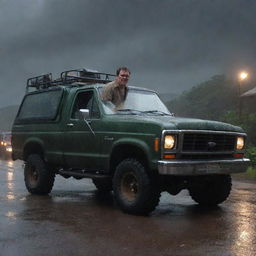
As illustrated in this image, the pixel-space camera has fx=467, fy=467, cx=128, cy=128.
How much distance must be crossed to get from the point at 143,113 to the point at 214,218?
2.13 m

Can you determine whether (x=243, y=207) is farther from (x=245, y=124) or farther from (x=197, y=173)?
(x=245, y=124)

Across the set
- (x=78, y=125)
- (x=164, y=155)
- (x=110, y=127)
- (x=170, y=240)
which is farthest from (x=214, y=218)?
(x=78, y=125)

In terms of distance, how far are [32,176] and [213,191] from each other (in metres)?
3.72

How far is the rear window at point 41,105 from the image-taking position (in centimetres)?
893

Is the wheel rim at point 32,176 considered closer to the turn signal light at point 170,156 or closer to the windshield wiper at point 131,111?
the windshield wiper at point 131,111

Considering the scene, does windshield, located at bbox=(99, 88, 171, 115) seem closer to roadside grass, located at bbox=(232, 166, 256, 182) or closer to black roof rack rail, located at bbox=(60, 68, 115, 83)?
black roof rack rail, located at bbox=(60, 68, 115, 83)

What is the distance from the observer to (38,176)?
9109 millimetres

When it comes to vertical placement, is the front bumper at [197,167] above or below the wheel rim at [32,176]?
above

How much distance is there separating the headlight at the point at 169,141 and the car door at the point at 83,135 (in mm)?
1449

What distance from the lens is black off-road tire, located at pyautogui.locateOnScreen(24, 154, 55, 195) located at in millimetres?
9008

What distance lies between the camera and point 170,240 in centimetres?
528

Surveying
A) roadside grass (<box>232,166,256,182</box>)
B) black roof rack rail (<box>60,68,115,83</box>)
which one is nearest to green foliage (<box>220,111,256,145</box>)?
roadside grass (<box>232,166,256,182</box>)

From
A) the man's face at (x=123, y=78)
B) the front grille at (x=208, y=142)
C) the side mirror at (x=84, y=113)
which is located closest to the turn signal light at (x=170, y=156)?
the front grille at (x=208, y=142)

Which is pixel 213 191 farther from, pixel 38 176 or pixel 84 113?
pixel 38 176
